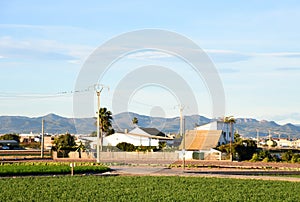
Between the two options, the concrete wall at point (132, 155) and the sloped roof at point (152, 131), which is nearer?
the concrete wall at point (132, 155)

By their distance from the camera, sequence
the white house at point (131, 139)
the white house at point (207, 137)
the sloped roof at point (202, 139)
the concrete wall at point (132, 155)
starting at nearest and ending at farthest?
the concrete wall at point (132, 155) → the white house at point (207, 137) → the sloped roof at point (202, 139) → the white house at point (131, 139)

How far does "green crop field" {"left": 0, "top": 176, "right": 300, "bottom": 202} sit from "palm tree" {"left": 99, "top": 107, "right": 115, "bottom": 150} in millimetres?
74295

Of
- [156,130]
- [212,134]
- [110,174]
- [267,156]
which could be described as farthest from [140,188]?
[156,130]

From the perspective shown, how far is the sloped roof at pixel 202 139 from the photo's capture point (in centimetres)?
10278

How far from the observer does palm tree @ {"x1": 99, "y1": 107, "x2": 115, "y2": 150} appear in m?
113

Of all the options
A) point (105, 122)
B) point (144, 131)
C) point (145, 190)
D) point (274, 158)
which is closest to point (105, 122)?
point (105, 122)

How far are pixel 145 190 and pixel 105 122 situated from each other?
84.2m

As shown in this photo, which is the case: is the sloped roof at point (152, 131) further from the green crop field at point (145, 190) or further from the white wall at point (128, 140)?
the green crop field at point (145, 190)

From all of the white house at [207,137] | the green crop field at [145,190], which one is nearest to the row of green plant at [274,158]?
the white house at [207,137]

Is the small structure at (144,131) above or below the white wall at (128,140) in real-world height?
above

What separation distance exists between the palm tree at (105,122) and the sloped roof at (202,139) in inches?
618

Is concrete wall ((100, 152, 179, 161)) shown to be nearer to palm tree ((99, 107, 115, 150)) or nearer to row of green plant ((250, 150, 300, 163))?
row of green plant ((250, 150, 300, 163))

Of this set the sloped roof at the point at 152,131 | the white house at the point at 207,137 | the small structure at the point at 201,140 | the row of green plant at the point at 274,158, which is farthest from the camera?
the sloped roof at the point at 152,131

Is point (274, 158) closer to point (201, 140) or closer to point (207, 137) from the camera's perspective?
point (207, 137)
